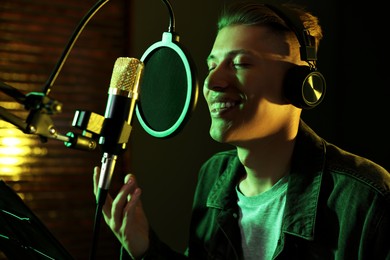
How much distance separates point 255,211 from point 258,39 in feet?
1.56

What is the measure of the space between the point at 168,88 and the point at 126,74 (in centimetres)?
15

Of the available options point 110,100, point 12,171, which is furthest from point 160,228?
point 110,100

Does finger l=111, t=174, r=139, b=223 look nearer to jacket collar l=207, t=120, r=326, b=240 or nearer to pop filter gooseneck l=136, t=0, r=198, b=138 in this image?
pop filter gooseneck l=136, t=0, r=198, b=138

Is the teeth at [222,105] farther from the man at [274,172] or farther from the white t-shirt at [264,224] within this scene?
the white t-shirt at [264,224]

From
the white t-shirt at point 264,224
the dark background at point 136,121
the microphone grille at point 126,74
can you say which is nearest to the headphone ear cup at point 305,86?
the white t-shirt at point 264,224

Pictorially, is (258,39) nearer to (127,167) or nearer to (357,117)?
(357,117)

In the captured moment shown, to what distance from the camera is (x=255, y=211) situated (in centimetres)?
146

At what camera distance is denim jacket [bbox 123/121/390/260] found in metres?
1.25

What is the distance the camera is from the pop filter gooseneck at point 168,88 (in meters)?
1.03

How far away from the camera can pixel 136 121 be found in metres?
3.03

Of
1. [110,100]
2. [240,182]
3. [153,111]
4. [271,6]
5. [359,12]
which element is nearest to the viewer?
[110,100]

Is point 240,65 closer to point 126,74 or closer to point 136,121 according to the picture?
point 126,74

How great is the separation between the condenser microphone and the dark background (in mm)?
1781

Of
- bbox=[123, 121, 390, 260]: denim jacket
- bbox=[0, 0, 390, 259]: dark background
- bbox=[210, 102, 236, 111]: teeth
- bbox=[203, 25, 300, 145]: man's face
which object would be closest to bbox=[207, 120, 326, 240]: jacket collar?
bbox=[123, 121, 390, 260]: denim jacket
